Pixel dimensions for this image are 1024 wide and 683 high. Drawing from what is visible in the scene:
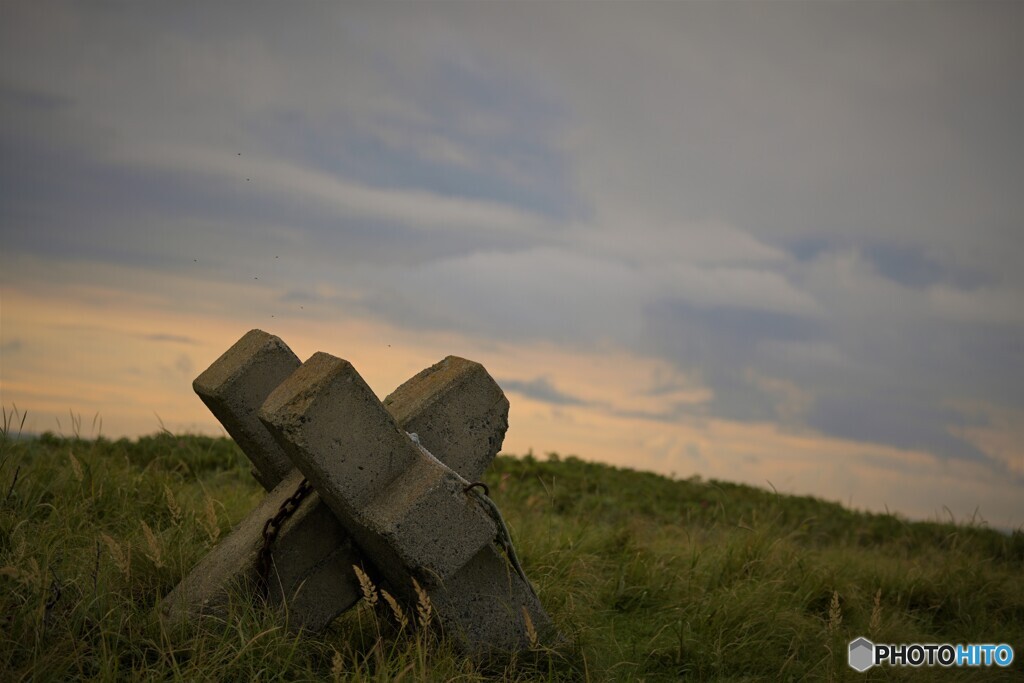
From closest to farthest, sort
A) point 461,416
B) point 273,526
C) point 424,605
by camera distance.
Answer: point 424,605
point 273,526
point 461,416

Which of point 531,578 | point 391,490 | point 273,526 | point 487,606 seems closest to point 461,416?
point 391,490

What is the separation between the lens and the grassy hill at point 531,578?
405 cm

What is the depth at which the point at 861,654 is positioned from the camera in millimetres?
5805

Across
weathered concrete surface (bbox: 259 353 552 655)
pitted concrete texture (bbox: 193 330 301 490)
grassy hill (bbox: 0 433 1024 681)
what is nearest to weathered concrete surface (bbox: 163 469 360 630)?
grassy hill (bbox: 0 433 1024 681)

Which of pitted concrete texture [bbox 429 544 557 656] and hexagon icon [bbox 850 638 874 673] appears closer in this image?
pitted concrete texture [bbox 429 544 557 656]

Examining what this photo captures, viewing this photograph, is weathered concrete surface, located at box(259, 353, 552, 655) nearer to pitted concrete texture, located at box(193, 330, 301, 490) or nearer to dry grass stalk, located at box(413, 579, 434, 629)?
dry grass stalk, located at box(413, 579, 434, 629)

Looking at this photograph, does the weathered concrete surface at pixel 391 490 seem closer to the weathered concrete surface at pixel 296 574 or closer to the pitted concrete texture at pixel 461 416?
the weathered concrete surface at pixel 296 574

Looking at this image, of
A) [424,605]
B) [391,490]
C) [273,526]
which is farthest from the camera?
[273,526]

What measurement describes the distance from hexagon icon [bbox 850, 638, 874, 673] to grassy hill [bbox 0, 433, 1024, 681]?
8 centimetres

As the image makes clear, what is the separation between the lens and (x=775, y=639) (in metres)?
5.84

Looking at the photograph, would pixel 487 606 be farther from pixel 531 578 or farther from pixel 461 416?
pixel 531 578

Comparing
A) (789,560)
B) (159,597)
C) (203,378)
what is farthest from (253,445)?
(789,560)

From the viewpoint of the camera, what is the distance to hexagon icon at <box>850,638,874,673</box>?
5.58m

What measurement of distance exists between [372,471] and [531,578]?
2.42 m
